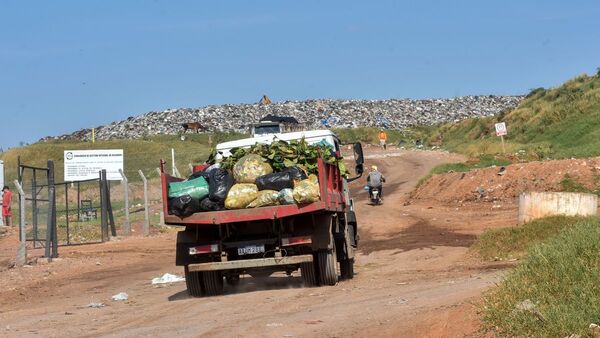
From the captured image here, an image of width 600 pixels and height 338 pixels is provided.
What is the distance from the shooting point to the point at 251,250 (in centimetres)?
1388

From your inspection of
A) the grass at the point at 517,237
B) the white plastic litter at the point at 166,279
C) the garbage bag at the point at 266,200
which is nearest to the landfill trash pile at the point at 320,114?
the white plastic litter at the point at 166,279

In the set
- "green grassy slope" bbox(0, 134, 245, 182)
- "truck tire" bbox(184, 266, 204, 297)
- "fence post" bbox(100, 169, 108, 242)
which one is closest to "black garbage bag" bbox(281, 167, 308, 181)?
A: "truck tire" bbox(184, 266, 204, 297)

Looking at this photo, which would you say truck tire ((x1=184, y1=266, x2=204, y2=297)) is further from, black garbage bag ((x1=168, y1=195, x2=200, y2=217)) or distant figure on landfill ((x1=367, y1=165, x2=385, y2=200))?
distant figure on landfill ((x1=367, y1=165, x2=385, y2=200))

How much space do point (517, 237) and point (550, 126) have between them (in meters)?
39.2

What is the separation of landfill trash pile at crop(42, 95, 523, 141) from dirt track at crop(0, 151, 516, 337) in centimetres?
7270

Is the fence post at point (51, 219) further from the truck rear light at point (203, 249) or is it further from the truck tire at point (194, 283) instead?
the truck rear light at point (203, 249)

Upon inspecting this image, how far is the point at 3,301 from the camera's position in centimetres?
1661

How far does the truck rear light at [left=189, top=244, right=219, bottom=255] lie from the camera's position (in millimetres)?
13961

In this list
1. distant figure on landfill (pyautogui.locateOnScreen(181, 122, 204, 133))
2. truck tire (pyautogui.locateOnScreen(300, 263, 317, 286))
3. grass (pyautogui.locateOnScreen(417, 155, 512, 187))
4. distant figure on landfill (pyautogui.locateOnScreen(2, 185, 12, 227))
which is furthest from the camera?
distant figure on landfill (pyautogui.locateOnScreen(181, 122, 204, 133))

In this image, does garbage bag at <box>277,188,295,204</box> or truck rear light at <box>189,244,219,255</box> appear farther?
truck rear light at <box>189,244,219,255</box>

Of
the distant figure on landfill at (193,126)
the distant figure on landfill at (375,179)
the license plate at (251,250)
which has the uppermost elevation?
the distant figure on landfill at (193,126)

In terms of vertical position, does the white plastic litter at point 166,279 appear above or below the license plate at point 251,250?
below

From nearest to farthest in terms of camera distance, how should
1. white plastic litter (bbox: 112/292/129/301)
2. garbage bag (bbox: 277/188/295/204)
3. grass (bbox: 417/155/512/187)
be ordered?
garbage bag (bbox: 277/188/295/204) < white plastic litter (bbox: 112/292/129/301) < grass (bbox: 417/155/512/187)

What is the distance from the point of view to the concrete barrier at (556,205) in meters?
18.2
